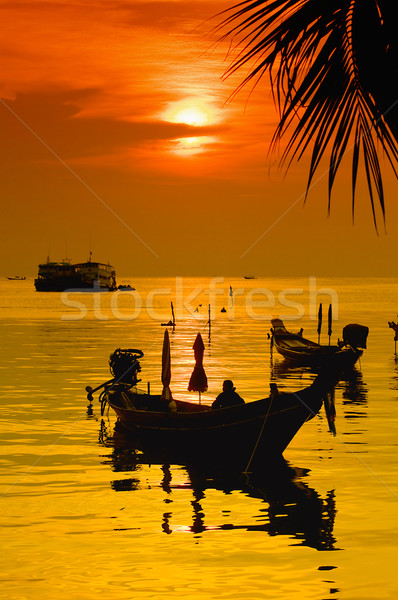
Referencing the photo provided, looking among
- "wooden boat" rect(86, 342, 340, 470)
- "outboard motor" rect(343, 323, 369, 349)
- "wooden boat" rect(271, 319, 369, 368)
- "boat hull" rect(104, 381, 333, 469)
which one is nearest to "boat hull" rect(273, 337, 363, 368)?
"wooden boat" rect(271, 319, 369, 368)

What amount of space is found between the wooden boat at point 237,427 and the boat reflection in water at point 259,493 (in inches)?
19.5

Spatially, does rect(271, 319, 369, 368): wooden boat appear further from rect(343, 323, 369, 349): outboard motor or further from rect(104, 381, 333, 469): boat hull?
rect(104, 381, 333, 469): boat hull

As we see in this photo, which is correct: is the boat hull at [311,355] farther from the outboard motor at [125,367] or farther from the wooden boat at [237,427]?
the wooden boat at [237,427]

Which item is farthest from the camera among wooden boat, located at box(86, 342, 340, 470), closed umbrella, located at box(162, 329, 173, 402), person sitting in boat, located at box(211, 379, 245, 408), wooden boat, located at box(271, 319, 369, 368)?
wooden boat, located at box(271, 319, 369, 368)

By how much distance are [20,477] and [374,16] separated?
19.8 meters

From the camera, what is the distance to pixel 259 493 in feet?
66.0

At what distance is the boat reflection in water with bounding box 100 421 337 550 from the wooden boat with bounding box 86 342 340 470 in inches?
19.5

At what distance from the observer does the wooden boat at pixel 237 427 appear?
71.1 ft

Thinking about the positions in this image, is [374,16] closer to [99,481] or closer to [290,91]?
[290,91]

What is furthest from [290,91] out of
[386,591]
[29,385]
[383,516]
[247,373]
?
[247,373]

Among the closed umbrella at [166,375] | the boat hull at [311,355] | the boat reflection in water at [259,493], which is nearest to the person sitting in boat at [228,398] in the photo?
the boat reflection in water at [259,493]

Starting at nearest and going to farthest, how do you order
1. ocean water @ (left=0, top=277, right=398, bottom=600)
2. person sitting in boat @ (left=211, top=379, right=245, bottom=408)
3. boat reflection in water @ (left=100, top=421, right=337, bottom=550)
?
ocean water @ (left=0, top=277, right=398, bottom=600) < boat reflection in water @ (left=100, top=421, right=337, bottom=550) < person sitting in boat @ (left=211, top=379, right=245, bottom=408)

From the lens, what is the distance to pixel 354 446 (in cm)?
2636

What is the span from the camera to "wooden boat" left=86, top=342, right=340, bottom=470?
2167cm
